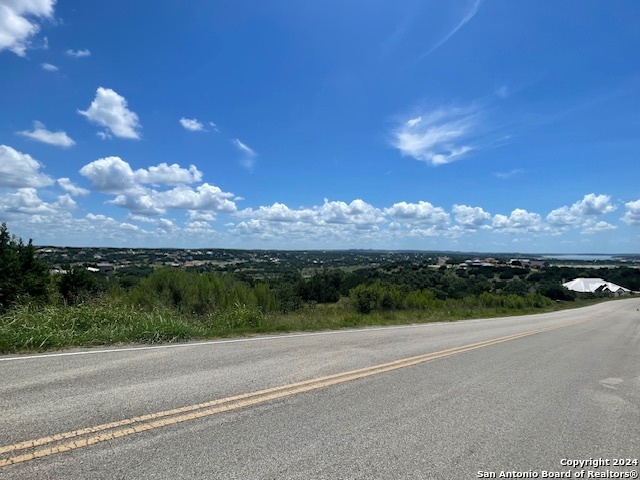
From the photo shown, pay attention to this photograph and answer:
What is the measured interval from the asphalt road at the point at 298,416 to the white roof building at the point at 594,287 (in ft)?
324

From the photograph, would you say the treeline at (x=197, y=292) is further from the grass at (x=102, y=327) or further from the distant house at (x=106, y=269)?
the distant house at (x=106, y=269)

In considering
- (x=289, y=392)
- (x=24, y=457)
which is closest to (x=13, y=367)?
(x=24, y=457)

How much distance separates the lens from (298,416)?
4.65 metres

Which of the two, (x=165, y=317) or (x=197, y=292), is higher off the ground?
(x=197, y=292)

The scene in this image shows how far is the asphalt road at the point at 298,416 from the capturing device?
139 inches

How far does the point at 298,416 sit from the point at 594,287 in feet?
363

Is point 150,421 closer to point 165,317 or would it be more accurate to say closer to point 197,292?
point 165,317

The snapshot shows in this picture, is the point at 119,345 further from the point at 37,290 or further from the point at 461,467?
the point at 37,290

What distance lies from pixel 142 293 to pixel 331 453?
39.8 ft

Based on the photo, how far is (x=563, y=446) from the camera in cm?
427

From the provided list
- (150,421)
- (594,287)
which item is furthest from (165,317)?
(594,287)

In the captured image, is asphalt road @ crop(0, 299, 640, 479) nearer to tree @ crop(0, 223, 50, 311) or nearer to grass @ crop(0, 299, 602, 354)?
grass @ crop(0, 299, 602, 354)

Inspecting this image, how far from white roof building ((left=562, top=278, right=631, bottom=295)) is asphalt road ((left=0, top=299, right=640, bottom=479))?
324ft

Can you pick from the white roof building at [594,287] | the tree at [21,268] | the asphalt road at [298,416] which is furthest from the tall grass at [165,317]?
the white roof building at [594,287]
